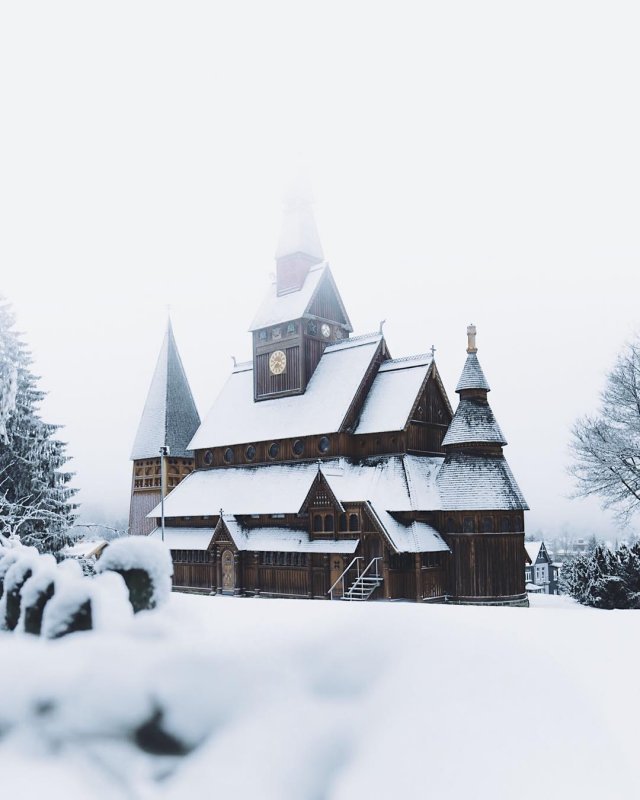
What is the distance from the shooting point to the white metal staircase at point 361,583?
27.4 meters

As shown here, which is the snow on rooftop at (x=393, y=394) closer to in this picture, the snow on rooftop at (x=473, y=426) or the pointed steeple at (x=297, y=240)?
the snow on rooftop at (x=473, y=426)

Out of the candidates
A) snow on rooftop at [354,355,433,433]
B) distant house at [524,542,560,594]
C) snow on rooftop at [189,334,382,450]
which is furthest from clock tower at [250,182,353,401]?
distant house at [524,542,560,594]

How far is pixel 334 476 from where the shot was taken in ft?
101

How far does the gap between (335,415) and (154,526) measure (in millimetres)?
14470

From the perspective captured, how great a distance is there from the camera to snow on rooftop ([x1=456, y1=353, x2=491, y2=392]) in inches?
1244

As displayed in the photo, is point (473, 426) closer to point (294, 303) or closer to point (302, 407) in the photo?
point (302, 407)

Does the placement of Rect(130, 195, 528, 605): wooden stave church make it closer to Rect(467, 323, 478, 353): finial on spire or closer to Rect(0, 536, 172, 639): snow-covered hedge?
Rect(467, 323, 478, 353): finial on spire

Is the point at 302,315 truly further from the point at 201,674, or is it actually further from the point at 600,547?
the point at 201,674

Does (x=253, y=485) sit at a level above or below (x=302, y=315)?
below

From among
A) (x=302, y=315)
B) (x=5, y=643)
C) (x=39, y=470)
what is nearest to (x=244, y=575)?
(x=39, y=470)

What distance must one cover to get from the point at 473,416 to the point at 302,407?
30.8ft

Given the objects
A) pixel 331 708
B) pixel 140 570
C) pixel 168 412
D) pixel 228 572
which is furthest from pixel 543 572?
pixel 331 708

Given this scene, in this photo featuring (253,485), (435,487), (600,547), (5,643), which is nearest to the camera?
(5,643)

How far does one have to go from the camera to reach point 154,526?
4069cm
